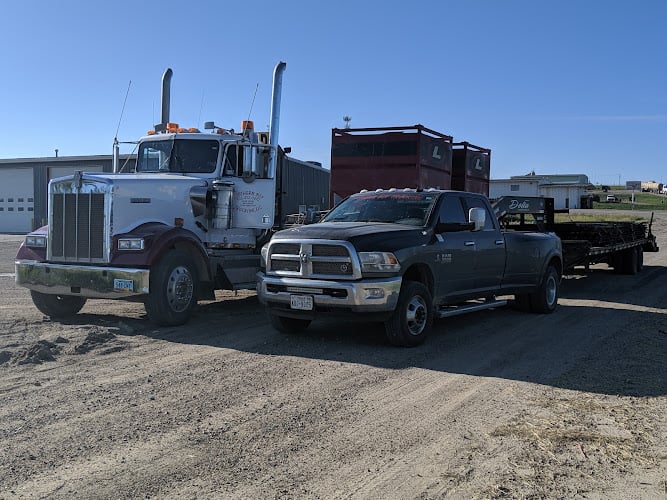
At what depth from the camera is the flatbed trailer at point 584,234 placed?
42.0 feet

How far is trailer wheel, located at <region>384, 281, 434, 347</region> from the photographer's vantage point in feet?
24.7

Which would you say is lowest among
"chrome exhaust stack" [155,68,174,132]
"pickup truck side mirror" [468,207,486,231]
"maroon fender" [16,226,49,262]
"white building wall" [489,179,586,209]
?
"maroon fender" [16,226,49,262]

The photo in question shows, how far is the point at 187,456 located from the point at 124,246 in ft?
16.1

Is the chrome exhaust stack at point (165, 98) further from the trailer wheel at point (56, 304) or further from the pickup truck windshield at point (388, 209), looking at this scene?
the pickup truck windshield at point (388, 209)

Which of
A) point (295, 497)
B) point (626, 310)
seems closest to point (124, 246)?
point (295, 497)

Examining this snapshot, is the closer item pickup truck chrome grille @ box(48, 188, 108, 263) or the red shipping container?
pickup truck chrome grille @ box(48, 188, 108, 263)

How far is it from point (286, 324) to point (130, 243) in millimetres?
2386

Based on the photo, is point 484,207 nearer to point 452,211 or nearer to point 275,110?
point 452,211

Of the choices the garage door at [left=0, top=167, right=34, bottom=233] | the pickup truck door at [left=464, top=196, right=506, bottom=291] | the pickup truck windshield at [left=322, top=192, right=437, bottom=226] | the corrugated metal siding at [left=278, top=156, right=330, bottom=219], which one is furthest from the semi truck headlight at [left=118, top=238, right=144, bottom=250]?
the garage door at [left=0, top=167, right=34, bottom=233]

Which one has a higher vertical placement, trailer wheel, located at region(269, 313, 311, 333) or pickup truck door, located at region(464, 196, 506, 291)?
pickup truck door, located at region(464, 196, 506, 291)

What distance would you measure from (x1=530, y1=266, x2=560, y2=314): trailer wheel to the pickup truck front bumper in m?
4.15

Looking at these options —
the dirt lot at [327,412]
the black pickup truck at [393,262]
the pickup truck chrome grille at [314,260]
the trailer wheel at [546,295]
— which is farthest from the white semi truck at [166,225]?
the trailer wheel at [546,295]

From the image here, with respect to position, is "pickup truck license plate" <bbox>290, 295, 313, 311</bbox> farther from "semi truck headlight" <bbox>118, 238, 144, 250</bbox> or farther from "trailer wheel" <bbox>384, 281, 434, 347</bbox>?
"semi truck headlight" <bbox>118, 238, 144, 250</bbox>

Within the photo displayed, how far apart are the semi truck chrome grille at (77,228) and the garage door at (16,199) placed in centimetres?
3280
